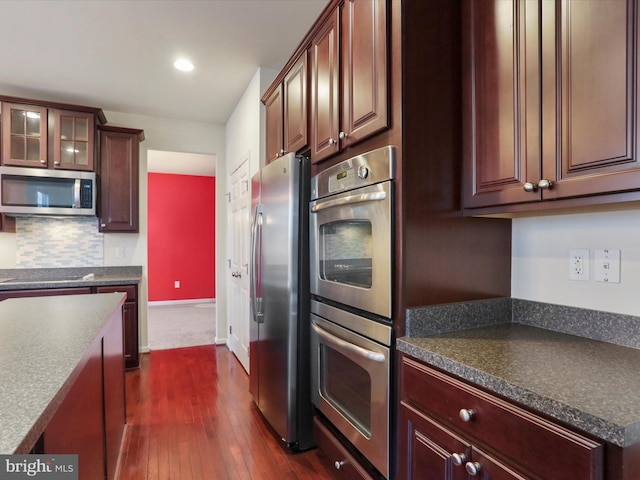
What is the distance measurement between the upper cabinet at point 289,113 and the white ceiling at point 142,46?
366 millimetres

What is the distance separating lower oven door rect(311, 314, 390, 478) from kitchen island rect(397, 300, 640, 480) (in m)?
0.10

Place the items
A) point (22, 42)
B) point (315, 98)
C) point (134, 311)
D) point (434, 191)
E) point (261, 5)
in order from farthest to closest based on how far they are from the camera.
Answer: point (134, 311), point (22, 42), point (261, 5), point (315, 98), point (434, 191)

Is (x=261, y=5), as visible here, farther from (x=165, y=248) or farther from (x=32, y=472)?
(x=165, y=248)

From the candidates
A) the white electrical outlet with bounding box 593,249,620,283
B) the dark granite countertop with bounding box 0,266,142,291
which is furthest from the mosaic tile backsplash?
the white electrical outlet with bounding box 593,249,620,283

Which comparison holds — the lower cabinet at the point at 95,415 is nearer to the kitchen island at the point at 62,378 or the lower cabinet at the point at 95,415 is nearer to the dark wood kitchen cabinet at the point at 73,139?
the kitchen island at the point at 62,378

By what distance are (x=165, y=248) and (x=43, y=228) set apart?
3.02 meters

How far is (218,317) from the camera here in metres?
4.33

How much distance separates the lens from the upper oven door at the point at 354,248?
1.35 meters

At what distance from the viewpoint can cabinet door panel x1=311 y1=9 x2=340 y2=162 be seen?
1.74m

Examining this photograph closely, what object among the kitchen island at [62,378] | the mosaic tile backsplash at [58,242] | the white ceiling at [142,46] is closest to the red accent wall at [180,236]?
the mosaic tile backsplash at [58,242]

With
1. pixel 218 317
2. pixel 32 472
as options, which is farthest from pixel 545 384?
pixel 218 317

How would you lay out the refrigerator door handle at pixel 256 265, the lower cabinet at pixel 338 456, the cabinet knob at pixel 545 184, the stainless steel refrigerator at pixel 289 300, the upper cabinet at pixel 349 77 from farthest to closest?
1. the refrigerator door handle at pixel 256 265
2. the stainless steel refrigerator at pixel 289 300
3. the lower cabinet at pixel 338 456
4. the upper cabinet at pixel 349 77
5. the cabinet knob at pixel 545 184

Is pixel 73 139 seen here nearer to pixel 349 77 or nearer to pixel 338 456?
pixel 349 77

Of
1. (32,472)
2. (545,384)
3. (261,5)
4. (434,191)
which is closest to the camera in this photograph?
(32,472)
